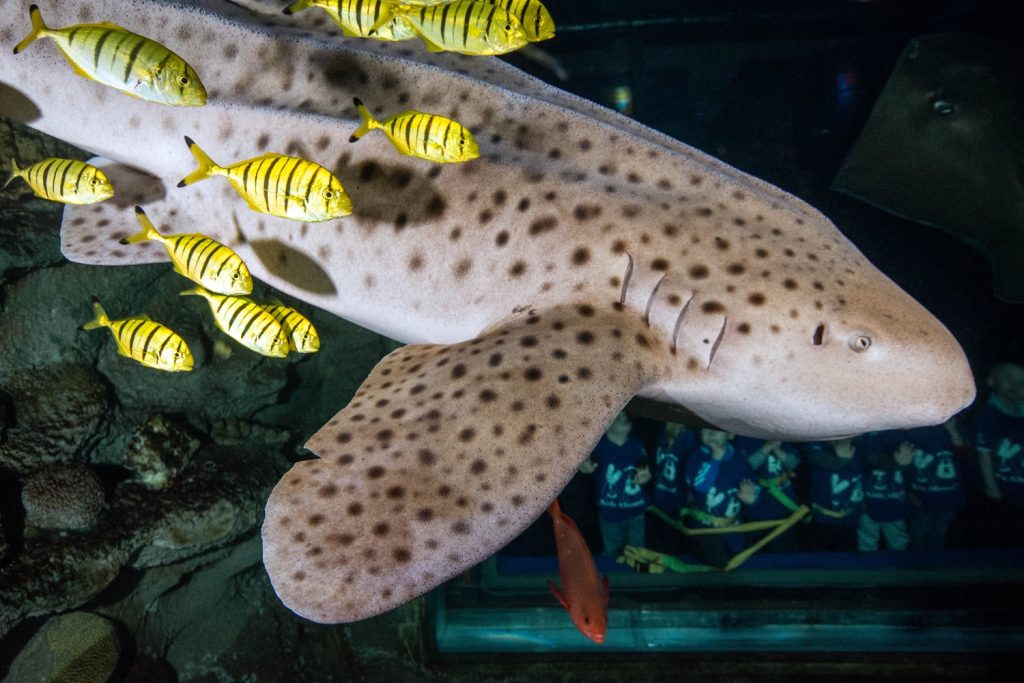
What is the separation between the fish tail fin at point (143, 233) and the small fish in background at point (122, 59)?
714 mm

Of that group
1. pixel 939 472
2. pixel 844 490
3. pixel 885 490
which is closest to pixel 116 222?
pixel 844 490

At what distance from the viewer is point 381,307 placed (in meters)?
2.77

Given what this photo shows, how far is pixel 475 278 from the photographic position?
2.53 meters

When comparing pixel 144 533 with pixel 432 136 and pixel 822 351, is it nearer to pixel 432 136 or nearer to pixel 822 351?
pixel 432 136

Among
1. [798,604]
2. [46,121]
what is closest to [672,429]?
[798,604]

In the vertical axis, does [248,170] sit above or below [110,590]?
above

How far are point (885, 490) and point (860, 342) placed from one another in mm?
5891

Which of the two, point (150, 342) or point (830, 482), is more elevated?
point (150, 342)

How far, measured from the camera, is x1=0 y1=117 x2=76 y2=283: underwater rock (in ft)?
12.5

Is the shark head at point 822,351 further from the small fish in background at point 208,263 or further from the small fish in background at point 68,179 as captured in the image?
the small fish in background at point 68,179

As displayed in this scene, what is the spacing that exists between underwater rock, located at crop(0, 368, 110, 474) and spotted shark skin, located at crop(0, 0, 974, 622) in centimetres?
174

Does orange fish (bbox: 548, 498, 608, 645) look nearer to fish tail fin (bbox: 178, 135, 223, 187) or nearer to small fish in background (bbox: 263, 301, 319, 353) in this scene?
small fish in background (bbox: 263, 301, 319, 353)

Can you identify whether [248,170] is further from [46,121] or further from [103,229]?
[46,121]

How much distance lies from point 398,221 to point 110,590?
4.05 meters
